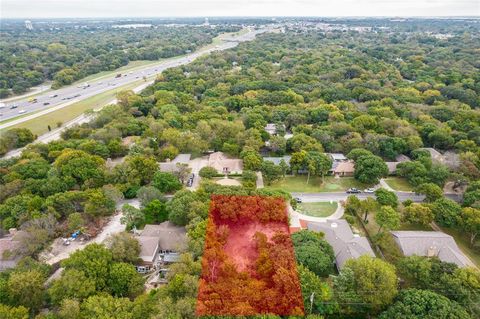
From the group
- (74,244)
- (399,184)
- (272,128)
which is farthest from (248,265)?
(272,128)

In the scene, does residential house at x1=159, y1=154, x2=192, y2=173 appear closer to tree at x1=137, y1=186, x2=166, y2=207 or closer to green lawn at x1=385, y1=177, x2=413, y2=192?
tree at x1=137, y1=186, x2=166, y2=207

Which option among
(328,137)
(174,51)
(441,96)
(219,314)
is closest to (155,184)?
(219,314)

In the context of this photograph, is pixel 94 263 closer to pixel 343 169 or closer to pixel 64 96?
pixel 343 169

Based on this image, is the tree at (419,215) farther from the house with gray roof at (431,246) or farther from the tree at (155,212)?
the tree at (155,212)

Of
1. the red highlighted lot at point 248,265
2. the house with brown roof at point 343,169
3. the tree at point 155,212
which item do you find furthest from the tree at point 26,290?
the house with brown roof at point 343,169

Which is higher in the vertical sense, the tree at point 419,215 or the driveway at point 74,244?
the tree at point 419,215

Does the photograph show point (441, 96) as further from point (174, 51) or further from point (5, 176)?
point (174, 51)
